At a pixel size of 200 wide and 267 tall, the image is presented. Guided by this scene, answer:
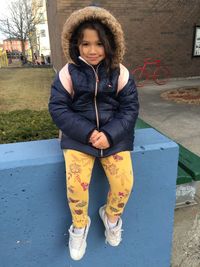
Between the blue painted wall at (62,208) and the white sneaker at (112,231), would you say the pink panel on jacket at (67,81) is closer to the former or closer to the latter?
the blue painted wall at (62,208)

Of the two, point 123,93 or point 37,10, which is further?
point 37,10

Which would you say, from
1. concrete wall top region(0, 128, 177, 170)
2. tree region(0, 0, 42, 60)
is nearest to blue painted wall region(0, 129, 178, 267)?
concrete wall top region(0, 128, 177, 170)

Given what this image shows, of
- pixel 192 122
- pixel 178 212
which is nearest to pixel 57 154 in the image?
pixel 178 212

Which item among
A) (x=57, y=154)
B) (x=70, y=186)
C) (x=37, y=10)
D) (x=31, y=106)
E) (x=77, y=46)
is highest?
(x=37, y=10)

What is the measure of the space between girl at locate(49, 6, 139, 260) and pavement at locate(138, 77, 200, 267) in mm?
1105

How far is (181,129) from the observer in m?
5.68

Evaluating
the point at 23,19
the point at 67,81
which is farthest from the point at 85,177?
the point at 23,19

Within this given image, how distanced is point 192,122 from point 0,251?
198 inches

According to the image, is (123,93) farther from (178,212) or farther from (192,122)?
(192,122)

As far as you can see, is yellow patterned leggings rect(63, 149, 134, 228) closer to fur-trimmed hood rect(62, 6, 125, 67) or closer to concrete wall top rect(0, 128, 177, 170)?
concrete wall top rect(0, 128, 177, 170)

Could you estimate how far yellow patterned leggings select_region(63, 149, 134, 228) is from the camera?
1.67 metres

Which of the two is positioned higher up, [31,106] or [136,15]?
[136,15]

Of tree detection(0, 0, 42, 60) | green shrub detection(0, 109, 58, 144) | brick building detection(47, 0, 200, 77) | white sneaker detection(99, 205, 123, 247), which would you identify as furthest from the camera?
tree detection(0, 0, 42, 60)

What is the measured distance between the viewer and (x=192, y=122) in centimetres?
611
